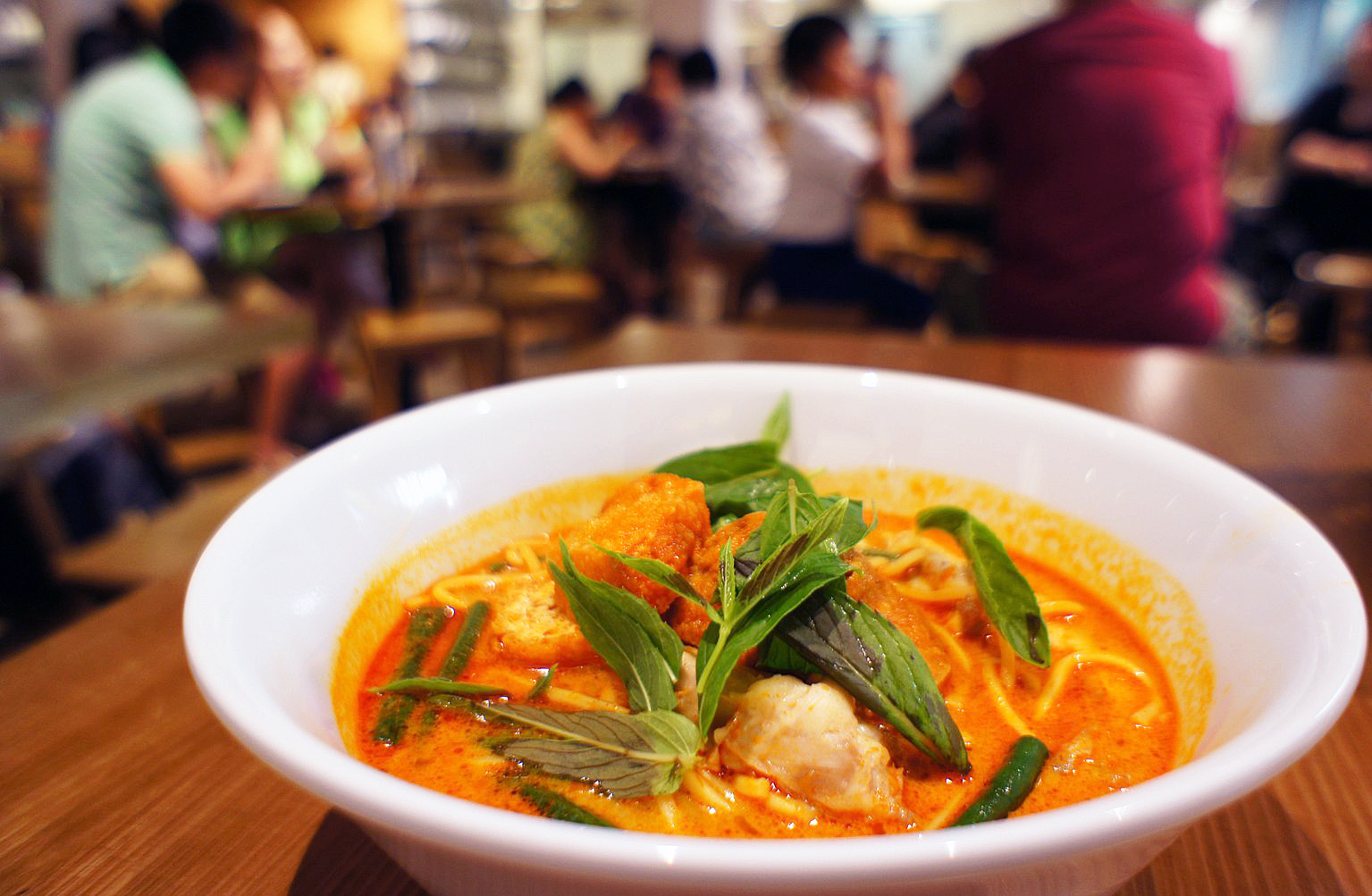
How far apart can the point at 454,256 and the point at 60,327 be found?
32.9 ft

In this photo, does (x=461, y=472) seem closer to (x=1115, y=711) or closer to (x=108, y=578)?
(x=1115, y=711)

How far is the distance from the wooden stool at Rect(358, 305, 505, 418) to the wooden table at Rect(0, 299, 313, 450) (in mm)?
1899

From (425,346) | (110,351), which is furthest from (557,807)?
(425,346)

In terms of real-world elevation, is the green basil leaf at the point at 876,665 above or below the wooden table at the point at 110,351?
above

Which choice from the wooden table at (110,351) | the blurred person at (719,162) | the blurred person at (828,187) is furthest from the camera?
the blurred person at (719,162)

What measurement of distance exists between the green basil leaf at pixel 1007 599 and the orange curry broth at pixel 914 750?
0.05 meters

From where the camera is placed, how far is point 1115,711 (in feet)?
3.18

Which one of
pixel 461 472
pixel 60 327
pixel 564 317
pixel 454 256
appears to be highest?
pixel 461 472

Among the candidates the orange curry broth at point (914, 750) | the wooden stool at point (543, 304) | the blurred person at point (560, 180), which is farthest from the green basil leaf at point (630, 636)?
the blurred person at point (560, 180)

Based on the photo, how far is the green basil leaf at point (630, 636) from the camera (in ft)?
2.73

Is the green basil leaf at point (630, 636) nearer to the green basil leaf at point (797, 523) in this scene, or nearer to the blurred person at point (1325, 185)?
Answer: the green basil leaf at point (797, 523)

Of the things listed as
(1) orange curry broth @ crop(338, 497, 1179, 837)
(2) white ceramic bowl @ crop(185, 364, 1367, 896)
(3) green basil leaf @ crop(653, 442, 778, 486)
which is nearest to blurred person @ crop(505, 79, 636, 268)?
(2) white ceramic bowl @ crop(185, 364, 1367, 896)

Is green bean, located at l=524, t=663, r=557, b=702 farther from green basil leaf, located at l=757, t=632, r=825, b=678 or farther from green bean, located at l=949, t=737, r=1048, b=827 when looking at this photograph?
green bean, located at l=949, t=737, r=1048, b=827

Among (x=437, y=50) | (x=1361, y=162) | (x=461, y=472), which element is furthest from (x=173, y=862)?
(x=437, y=50)
